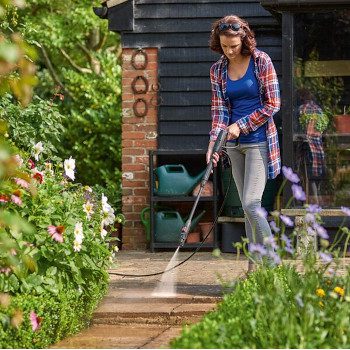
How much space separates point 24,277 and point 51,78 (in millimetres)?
12179

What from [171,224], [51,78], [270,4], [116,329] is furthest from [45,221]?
[51,78]

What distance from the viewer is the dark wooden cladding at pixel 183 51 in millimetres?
11406

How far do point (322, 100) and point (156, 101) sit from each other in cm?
214

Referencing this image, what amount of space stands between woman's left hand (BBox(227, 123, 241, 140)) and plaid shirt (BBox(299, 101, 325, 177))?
2779 millimetres

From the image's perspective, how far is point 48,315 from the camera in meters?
5.60

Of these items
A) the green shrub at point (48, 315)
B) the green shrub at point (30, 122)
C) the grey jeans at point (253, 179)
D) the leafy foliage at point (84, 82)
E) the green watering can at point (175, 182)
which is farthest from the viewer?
the leafy foliage at point (84, 82)

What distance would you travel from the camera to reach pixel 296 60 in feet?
32.7

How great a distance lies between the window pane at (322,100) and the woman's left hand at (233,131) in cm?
275

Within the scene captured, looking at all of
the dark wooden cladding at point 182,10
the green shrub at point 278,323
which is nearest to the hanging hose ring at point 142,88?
the dark wooden cladding at point 182,10

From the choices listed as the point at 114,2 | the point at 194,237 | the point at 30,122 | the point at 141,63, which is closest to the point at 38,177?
the point at 30,122

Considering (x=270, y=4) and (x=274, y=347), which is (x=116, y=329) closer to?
(x=274, y=347)

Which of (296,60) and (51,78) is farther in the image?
(51,78)

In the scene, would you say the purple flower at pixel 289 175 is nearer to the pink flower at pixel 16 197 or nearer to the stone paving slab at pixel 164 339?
the stone paving slab at pixel 164 339

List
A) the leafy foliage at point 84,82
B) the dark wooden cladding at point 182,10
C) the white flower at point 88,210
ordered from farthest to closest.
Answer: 1. the leafy foliage at point 84,82
2. the dark wooden cladding at point 182,10
3. the white flower at point 88,210
